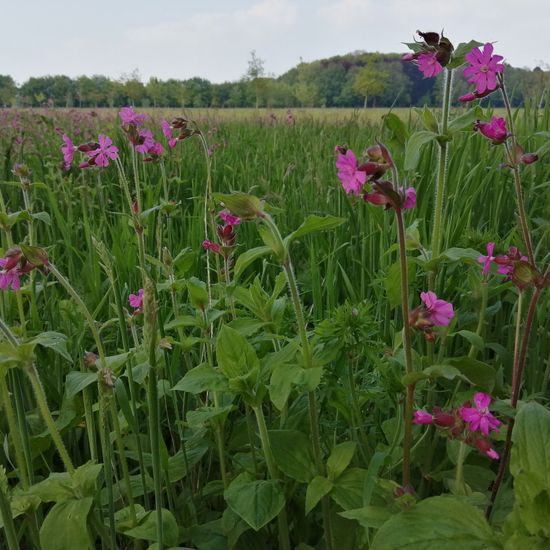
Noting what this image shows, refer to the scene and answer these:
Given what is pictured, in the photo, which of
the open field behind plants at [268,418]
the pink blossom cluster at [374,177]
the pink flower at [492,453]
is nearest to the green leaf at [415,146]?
the open field behind plants at [268,418]

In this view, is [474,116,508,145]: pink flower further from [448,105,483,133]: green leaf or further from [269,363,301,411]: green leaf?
[269,363,301,411]: green leaf

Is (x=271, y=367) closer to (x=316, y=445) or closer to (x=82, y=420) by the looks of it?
(x=316, y=445)

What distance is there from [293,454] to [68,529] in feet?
1.21

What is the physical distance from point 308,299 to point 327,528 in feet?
3.27

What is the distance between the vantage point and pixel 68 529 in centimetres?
90

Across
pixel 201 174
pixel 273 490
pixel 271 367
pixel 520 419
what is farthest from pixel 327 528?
pixel 201 174

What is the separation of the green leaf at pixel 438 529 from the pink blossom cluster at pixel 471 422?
0.33 feet

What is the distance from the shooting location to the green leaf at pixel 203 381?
0.99 metres

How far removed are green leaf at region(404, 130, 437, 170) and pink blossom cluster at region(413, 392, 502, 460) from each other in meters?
0.47

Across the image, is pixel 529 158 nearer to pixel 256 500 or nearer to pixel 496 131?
pixel 496 131

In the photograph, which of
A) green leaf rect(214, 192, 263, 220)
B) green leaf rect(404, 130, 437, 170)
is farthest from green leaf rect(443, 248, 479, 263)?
green leaf rect(214, 192, 263, 220)

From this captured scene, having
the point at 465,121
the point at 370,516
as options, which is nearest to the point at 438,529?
the point at 370,516

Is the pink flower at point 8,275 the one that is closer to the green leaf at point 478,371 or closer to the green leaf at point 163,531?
the green leaf at point 163,531

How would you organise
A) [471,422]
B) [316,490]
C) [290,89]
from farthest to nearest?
[290,89], [316,490], [471,422]
